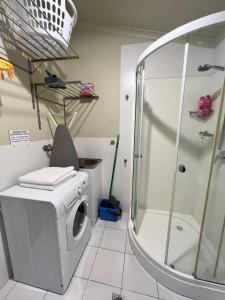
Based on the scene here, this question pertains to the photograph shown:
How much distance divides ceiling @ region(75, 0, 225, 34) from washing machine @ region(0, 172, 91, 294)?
6.12 feet

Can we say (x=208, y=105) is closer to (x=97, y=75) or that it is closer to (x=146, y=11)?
(x=146, y=11)

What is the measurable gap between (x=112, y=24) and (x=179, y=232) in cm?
253

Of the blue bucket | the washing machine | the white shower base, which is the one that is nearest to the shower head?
the white shower base

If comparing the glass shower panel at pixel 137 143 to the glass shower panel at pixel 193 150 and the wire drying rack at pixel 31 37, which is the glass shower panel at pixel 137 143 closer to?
the glass shower panel at pixel 193 150

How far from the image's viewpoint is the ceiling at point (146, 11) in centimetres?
141

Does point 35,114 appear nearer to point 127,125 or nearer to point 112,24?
point 127,125

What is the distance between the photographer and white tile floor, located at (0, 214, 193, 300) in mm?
1147

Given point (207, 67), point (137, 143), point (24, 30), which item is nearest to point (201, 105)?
point (207, 67)

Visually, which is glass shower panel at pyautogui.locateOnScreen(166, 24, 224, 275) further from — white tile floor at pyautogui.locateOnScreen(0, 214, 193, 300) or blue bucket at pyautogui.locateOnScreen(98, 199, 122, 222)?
blue bucket at pyautogui.locateOnScreen(98, 199, 122, 222)

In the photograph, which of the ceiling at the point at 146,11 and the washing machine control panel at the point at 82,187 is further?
the ceiling at the point at 146,11

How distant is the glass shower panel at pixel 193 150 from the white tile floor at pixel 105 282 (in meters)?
0.27

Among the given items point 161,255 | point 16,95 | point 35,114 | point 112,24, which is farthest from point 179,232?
point 112,24

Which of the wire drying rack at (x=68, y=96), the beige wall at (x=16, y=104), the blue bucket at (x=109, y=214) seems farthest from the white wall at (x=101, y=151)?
the beige wall at (x=16, y=104)

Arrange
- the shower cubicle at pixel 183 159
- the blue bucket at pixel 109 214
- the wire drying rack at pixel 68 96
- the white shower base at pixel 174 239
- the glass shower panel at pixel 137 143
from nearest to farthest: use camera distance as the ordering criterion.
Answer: the shower cubicle at pixel 183 159 < the white shower base at pixel 174 239 < the glass shower panel at pixel 137 143 < the wire drying rack at pixel 68 96 < the blue bucket at pixel 109 214
